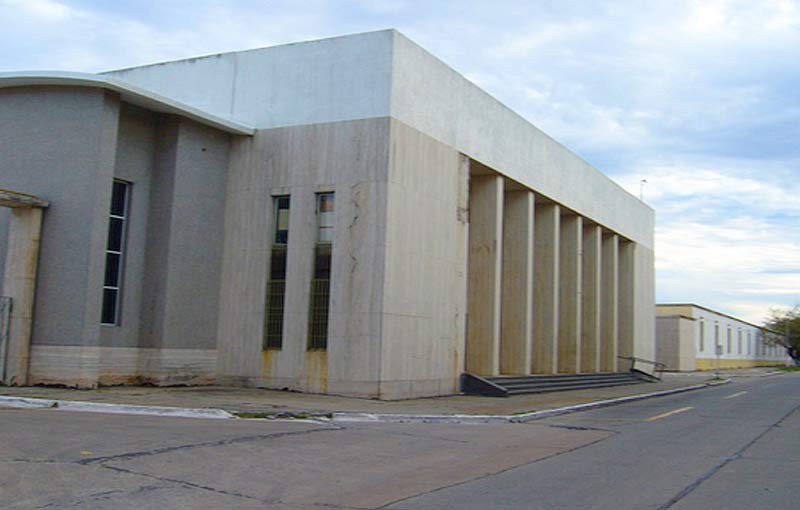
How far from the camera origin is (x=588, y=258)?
37625mm

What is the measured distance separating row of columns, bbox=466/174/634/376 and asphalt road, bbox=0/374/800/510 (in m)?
10.7

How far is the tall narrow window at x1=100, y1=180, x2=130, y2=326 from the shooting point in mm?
19516

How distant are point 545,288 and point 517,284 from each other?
2.98 meters

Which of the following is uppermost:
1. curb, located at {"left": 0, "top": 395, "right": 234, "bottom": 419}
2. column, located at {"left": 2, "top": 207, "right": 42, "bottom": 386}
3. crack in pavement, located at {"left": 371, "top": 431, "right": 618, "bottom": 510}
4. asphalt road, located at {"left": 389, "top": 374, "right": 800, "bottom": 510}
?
column, located at {"left": 2, "top": 207, "right": 42, "bottom": 386}

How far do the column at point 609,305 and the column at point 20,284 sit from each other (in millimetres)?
27980

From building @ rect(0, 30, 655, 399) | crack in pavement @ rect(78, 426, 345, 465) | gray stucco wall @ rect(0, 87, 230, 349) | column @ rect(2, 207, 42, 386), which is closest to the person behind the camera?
crack in pavement @ rect(78, 426, 345, 465)

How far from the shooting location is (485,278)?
26188 mm

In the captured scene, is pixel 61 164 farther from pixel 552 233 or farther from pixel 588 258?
pixel 588 258

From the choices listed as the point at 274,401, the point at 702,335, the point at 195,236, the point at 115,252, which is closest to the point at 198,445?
the point at 274,401

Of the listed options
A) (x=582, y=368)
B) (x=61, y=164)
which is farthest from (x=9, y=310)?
(x=582, y=368)

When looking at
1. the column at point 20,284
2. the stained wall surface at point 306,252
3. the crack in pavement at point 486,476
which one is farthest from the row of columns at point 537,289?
the column at point 20,284

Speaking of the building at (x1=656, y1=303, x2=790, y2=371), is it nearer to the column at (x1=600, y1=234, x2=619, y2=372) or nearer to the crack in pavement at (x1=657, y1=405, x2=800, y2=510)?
the column at (x1=600, y1=234, x2=619, y2=372)

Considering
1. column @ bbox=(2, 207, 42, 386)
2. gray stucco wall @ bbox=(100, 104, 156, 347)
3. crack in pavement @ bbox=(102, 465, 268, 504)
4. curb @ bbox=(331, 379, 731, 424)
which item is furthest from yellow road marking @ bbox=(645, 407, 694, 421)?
column @ bbox=(2, 207, 42, 386)

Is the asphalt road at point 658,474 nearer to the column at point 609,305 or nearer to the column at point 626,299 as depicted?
the column at point 609,305
